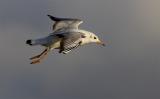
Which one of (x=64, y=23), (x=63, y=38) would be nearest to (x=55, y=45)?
(x=63, y=38)

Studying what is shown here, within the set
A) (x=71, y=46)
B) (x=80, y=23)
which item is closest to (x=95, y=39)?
(x=80, y=23)

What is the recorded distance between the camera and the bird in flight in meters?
99.6

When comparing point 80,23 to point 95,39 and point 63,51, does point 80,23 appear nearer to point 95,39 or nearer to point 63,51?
point 95,39

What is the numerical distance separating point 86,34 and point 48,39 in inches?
179

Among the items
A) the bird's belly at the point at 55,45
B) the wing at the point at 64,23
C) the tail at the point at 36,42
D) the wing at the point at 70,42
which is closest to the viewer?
the wing at the point at 70,42

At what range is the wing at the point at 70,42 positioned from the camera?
97562 mm

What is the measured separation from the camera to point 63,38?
10119cm

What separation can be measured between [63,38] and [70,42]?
5.84ft

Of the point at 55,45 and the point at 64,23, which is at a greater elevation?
the point at 64,23

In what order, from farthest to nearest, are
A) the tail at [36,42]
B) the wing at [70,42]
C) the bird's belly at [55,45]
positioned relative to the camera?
the bird's belly at [55,45] → the tail at [36,42] → the wing at [70,42]

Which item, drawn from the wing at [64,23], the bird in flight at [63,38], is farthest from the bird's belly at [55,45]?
the wing at [64,23]

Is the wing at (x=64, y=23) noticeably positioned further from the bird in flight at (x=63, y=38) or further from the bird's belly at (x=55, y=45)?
the bird's belly at (x=55, y=45)

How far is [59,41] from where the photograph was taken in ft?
332

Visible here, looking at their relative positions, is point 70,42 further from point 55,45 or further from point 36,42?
point 36,42
